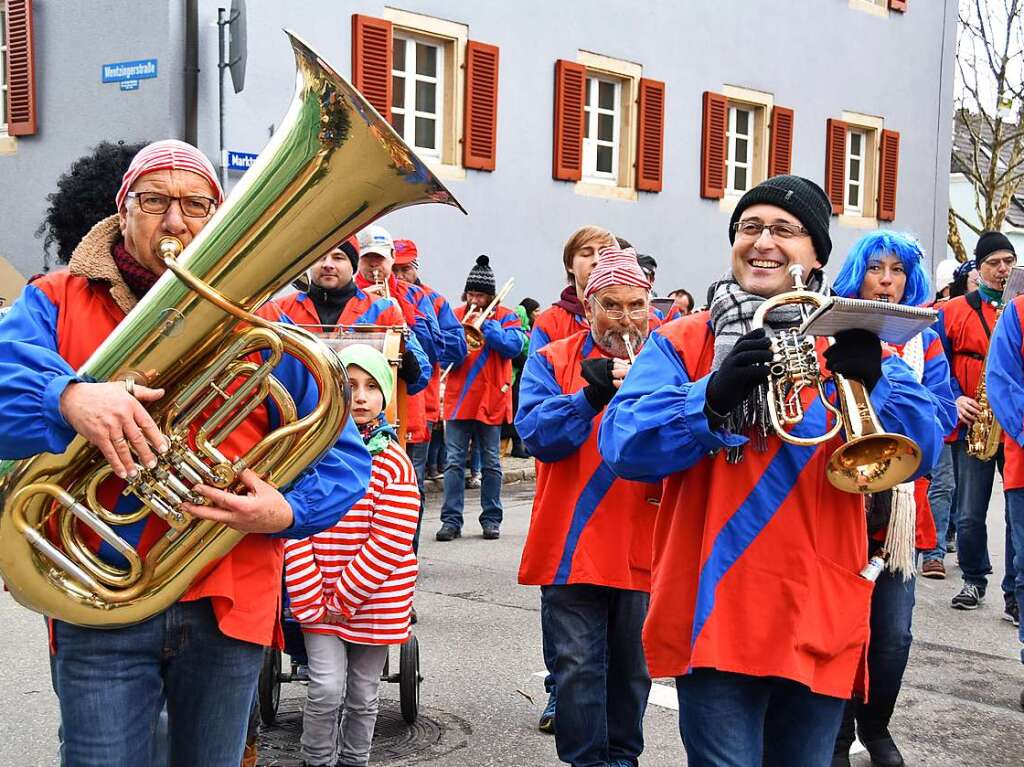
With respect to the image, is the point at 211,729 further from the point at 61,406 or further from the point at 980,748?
the point at 980,748

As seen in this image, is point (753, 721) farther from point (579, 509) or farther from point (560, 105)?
point (560, 105)

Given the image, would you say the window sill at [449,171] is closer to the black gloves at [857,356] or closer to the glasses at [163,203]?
the glasses at [163,203]

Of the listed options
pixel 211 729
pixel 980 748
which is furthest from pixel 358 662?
pixel 980 748

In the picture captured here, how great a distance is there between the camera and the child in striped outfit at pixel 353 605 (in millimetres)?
4004

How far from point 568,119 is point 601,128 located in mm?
1040

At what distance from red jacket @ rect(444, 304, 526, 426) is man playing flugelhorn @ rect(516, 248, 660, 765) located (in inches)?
204

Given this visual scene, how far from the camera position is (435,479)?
12.5 meters

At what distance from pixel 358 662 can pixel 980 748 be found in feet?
8.18

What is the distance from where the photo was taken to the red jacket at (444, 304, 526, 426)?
31.2 ft

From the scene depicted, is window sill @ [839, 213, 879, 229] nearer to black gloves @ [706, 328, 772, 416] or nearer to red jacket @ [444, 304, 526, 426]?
red jacket @ [444, 304, 526, 426]

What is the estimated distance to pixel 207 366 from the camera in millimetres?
2621

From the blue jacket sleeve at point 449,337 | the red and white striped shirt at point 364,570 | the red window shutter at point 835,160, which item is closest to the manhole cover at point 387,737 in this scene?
the red and white striped shirt at point 364,570

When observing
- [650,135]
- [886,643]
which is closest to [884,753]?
[886,643]

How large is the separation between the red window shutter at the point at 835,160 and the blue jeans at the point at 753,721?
17511 millimetres
